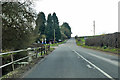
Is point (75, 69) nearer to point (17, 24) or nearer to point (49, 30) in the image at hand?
point (17, 24)

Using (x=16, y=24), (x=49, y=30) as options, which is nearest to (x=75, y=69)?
(x=16, y=24)

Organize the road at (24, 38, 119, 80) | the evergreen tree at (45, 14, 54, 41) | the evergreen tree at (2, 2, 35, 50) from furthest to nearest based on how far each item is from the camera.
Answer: the evergreen tree at (45, 14, 54, 41) → the evergreen tree at (2, 2, 35, 50) → the road at (24, 38, 119, 80)

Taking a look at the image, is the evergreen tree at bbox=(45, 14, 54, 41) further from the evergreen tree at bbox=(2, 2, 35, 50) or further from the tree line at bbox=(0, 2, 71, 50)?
the evergreen tree at bbox=(2, 2, 35, 50)

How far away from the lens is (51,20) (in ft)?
333

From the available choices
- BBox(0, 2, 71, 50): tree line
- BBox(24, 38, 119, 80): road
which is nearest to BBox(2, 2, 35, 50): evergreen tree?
BBox(0, 2, 71, 50): tree line

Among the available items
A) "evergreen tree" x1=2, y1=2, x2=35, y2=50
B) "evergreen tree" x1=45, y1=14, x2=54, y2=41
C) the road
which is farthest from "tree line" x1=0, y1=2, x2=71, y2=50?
"evergreen tree" x1=45, y1=14, x2=54, y2=41

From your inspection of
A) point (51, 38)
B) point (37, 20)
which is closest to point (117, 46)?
point (37, 20)

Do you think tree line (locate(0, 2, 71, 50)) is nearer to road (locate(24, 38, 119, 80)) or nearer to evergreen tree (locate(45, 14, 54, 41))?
road (locate(24, 38, 119, 80))

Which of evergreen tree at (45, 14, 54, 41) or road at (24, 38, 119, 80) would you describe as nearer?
road at (24, 38, 119, 80)

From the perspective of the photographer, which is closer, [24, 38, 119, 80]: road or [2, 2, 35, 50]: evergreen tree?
[24, 38, 119, 80]: road

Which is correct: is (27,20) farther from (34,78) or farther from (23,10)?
(34,78)

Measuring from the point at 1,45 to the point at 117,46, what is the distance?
57.8 ft

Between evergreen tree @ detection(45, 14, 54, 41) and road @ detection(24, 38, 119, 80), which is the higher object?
evergreen tree @ detection(45, 14, 54, 41)

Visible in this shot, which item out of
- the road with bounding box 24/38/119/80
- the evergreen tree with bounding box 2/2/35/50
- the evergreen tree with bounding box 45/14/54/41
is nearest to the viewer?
the road with bounding box 24/38/119/80
